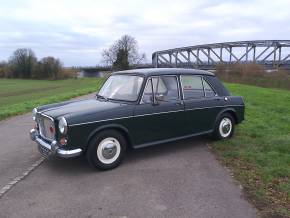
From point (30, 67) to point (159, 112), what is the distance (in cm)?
10649

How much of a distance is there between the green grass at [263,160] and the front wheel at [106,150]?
72.5 inches

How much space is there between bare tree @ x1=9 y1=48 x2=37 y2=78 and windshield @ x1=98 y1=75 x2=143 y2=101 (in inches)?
4121

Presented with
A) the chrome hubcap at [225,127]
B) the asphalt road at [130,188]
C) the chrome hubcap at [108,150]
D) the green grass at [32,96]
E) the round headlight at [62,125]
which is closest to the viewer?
the asphalt road at [130,188]

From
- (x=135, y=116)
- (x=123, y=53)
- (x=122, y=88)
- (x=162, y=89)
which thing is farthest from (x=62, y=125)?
(x=123, y=53)

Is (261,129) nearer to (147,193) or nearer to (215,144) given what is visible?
(215,144)

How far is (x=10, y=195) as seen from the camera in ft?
17.1

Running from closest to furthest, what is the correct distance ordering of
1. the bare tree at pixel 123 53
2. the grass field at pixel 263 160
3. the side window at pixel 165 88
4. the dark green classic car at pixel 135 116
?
the grass field at pixel 263 160
the dark green classic car at pixel 135 116
the side window at pixel 165 88
the bare tree at pixel 123 53

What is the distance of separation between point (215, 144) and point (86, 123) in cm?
308

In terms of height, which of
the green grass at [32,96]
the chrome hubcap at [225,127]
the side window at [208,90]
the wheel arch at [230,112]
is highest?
the side window at [208,90]

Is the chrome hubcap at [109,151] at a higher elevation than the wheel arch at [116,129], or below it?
below

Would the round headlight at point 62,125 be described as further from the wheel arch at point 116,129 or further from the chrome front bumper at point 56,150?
the wheel arch at point 116,129

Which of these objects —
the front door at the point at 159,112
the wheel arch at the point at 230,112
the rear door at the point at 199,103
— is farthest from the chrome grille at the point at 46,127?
the wheel arch at the point at 230,112

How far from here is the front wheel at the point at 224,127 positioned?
805 cm

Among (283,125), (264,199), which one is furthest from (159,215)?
(283,125)
